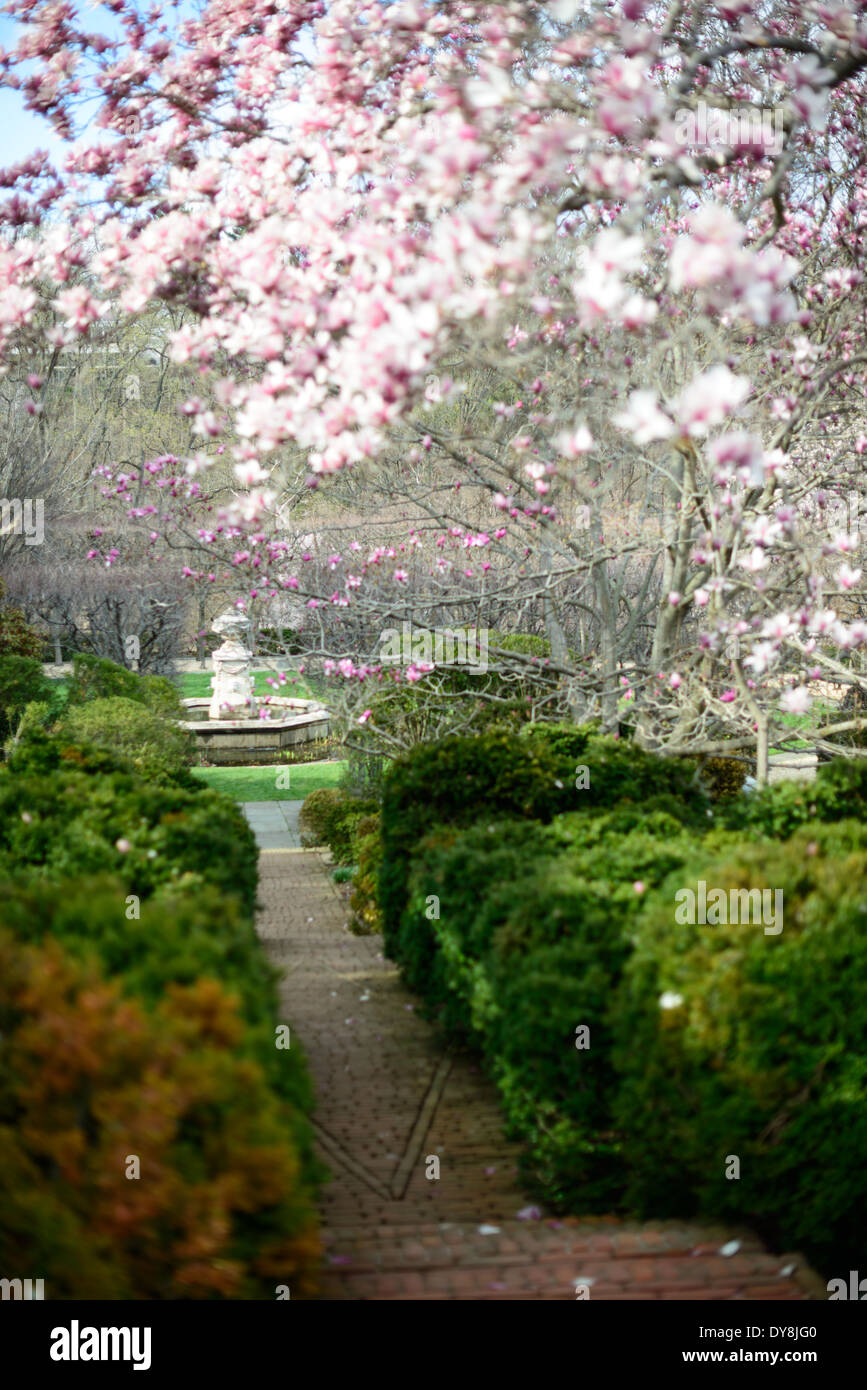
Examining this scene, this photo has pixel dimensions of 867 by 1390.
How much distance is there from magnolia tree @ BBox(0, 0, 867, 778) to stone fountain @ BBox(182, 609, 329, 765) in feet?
25.9

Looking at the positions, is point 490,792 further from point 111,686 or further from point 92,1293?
point 111,686

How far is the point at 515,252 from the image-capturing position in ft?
11.2

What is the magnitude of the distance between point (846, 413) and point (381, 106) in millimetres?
4228

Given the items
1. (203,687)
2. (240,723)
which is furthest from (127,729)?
(203,687)

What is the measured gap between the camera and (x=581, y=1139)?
387cm

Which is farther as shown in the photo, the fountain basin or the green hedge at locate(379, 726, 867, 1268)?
the fountain basin

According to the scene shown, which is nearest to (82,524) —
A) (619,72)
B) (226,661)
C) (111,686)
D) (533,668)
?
(226,661)

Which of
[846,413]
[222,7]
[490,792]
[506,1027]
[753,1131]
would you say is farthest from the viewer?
[846,413]

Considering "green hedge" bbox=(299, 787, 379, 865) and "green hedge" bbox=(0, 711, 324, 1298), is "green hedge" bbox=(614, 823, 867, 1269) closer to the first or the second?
"green hedge" bbox=(0, 711, 324, 1298)

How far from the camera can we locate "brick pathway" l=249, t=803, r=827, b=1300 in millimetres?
3133

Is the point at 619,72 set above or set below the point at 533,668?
above

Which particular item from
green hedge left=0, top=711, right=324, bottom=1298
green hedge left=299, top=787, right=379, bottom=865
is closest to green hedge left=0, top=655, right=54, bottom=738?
green hedge left=299, top=787, right=379, bottom=865

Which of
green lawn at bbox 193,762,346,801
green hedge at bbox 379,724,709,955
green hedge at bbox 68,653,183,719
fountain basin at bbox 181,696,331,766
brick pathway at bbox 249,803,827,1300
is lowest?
green lawn at bbox 193,762,346,801

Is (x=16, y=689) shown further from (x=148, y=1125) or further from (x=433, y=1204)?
(x=148, y=1125)
